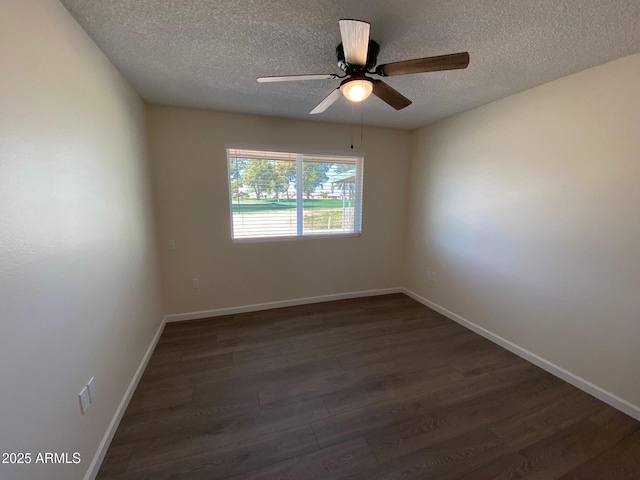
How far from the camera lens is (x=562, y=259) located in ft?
6.75

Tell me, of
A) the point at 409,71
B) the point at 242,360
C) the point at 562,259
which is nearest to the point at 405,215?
the point at 562,259

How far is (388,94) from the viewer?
1.66 m

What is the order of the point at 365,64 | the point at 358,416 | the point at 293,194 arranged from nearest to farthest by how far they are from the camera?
the point at 365,64 < the point at 358,416 < the point at 293,194

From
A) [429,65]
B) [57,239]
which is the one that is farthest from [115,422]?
[429,65]

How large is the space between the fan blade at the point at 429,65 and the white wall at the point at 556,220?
1.32 m

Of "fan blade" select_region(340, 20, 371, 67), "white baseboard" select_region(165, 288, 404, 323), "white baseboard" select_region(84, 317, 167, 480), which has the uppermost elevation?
"fan blade" select_region(340, 20, 371, 67)

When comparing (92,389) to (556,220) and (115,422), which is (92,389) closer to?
(115,422)

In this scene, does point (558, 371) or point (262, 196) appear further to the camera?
point (262, 196)

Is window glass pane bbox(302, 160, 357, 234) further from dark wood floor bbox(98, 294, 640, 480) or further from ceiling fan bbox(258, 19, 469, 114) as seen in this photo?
ceiling fan bbox(258, 19, 469, 114)

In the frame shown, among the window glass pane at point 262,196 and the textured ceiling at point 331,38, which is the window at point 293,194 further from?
the textured ceiling at point 331,38

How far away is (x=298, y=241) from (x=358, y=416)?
2.07 m

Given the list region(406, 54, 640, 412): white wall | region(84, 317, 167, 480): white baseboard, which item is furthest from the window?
region(84, 317, 167, 480): white baseboard

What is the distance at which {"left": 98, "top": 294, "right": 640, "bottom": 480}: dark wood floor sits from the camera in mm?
1405

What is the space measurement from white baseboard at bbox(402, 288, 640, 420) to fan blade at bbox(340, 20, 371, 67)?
274 centimetres
